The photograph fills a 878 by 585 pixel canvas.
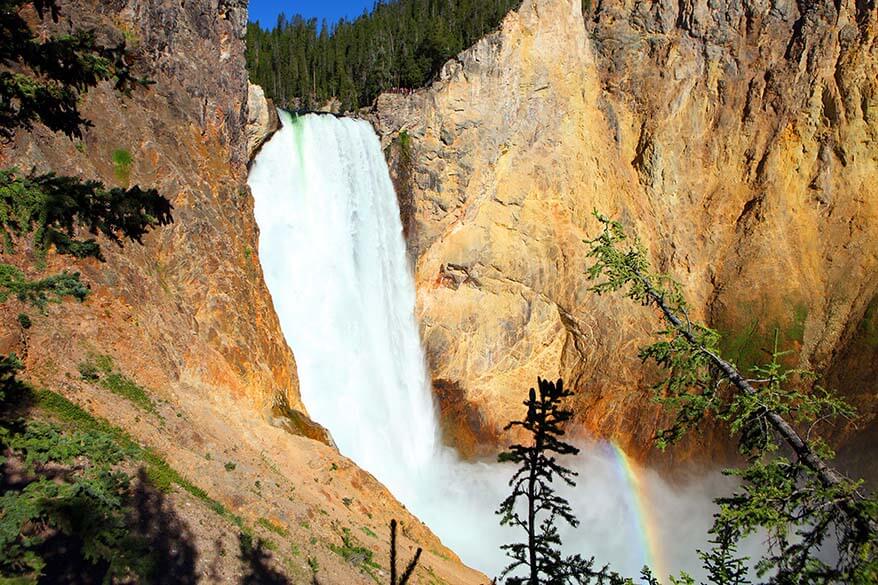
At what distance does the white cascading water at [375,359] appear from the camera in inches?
907

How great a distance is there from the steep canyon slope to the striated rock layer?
10643 mm

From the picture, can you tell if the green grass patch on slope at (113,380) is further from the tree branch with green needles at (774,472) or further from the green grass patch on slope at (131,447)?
the tree branch with green needles at (774,472)

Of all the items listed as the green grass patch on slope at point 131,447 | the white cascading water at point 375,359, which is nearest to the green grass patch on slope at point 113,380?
the green grass patch on slope at point 131,447

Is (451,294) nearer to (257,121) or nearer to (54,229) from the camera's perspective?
(257,121)

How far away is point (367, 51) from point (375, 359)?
35101 millimetres

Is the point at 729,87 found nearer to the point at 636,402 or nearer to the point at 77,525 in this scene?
the point at 636,402

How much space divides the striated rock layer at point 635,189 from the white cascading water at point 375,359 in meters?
1.79

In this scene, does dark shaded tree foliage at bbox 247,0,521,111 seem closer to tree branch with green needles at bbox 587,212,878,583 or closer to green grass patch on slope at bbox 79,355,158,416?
green grass patch on slope at bbox 79,355,158,416

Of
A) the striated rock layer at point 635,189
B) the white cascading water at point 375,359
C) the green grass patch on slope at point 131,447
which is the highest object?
the striated rock layer at point 635,189

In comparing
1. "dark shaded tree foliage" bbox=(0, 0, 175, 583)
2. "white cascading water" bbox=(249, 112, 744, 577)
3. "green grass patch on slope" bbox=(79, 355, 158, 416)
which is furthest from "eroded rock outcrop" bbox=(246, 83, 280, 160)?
"dark shaded tree foliage" bbox=(0, 0, 175, 583)

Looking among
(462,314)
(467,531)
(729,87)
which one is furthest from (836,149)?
(467,531)

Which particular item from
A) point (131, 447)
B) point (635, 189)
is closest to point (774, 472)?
point (131, 447)

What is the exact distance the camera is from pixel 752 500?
5.99 metres

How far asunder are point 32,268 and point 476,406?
821 inches
